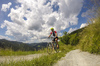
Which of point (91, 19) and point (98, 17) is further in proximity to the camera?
point (91, 19)

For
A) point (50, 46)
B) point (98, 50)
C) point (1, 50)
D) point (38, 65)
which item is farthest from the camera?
point (1, 50)

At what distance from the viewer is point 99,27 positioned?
2.95 metres

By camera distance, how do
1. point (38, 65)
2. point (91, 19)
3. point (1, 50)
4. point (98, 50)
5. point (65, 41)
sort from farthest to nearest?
1. point (65, 41)
2. point (1, 50)
3. point (91, 19)
4. point (98, 50)
5. point (38, 65)

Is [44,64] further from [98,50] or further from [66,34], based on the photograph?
[66,34]

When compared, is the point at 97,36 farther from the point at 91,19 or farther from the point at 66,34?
the point at 66,34

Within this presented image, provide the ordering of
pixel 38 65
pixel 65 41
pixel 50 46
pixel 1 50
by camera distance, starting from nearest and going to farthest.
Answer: pixel 38 65
pixel 50 46
pixel 1 50
pixel 65 41

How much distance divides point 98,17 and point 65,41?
38.0 m

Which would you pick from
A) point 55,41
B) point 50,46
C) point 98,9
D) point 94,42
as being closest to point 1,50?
point 50,46

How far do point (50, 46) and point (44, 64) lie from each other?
4.21 meters

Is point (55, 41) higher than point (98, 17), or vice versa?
point (98, 17)

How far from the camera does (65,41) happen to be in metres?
40.0

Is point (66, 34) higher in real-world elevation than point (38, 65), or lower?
higher

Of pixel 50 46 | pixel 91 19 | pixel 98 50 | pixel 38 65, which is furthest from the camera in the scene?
pixel 50 46

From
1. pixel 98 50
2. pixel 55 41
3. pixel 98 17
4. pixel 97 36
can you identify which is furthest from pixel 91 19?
pixel 55 41
